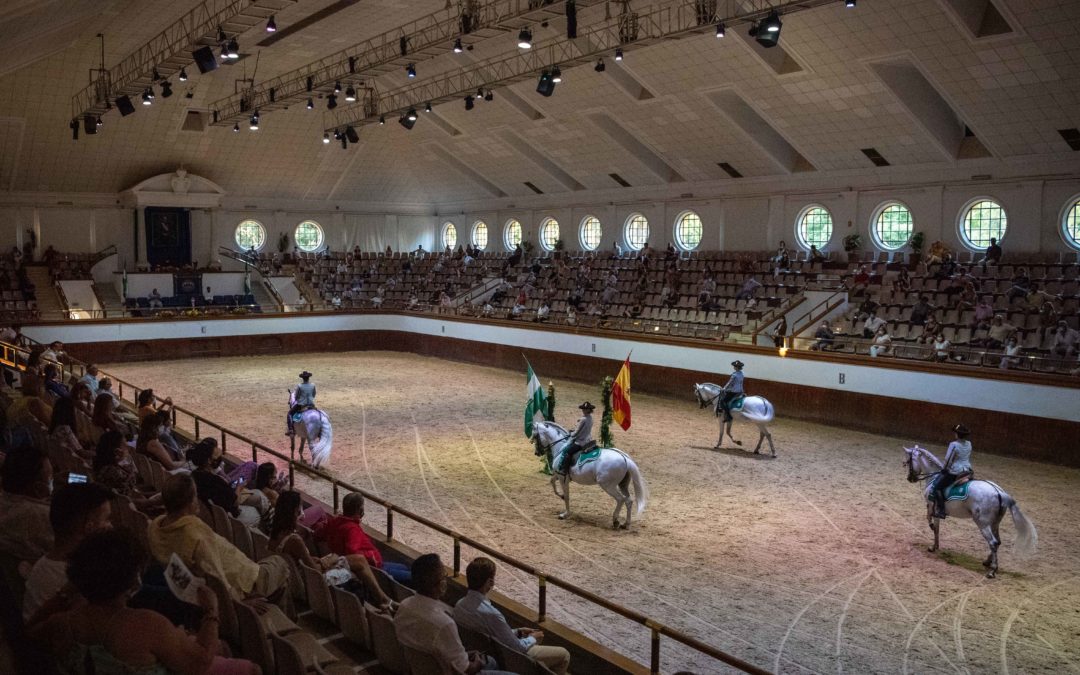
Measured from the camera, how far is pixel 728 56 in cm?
2431

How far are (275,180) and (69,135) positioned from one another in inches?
402

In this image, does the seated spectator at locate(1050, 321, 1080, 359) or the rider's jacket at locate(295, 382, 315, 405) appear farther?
the seated spectator at locate(1050, 321, 1080, 359)

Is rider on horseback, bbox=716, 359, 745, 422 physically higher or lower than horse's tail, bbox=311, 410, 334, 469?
higher

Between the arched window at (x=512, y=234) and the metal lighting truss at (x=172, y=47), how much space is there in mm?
19080

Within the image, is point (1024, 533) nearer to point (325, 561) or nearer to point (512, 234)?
point (325, 561)

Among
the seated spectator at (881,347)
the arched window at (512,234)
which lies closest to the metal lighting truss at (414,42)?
the seated spectator at (881,347)

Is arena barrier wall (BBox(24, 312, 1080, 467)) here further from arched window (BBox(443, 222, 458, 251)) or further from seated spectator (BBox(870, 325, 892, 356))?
arched window (BBox(443, 222, 458, 251))

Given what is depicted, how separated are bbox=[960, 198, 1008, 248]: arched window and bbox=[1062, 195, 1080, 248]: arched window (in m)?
1.65

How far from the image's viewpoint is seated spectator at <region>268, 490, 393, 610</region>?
6406 mm

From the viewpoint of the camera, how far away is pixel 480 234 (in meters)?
45.9

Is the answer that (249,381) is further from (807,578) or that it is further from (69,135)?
(807,578)

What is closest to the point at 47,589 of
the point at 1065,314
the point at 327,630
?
the point at 327,630

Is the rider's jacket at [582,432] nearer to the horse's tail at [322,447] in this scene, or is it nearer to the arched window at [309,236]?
the horse's tail at [322,447]

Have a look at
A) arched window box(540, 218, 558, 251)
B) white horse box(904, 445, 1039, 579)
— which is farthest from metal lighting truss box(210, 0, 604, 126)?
arched window box(540, 218, 558, 251)
